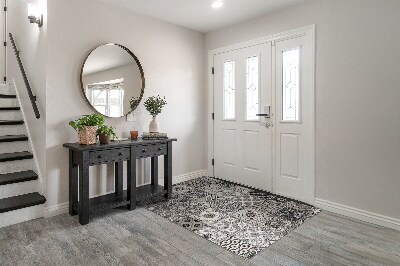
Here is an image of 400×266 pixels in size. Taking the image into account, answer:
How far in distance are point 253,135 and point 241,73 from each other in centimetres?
94

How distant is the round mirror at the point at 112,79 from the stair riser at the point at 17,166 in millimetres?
998

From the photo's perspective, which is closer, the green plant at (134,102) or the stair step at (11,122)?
the stair step at (11,122)

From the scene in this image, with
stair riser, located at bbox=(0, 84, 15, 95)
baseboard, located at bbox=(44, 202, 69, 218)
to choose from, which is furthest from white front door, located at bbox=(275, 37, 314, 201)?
stair riser, located at bbox=(0, 84, 15, 95)

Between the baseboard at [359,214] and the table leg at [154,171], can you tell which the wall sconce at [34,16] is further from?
the baseboard at [359,214]

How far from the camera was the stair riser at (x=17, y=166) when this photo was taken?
120 inches

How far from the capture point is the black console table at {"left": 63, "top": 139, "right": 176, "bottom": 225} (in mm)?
2723

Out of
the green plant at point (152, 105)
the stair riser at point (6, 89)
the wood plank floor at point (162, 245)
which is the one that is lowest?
the wood plank floor at point (162, 245)

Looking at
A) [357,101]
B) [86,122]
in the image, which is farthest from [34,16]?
[357,101]

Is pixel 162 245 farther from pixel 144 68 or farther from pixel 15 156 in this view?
pixel 144 68

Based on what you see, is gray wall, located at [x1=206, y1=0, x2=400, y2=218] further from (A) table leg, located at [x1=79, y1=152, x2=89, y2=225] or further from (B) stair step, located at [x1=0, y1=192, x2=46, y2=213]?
(B) stair step, located at [x1=0, y1=192, x2=46, y2=213]

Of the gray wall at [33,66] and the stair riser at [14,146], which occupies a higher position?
the gray wall at [33,66]

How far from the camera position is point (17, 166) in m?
3.13

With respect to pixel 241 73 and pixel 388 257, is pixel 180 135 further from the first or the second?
pixel 388 257

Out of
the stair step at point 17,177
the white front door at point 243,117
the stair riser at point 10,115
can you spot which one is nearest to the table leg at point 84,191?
the stair step at point 17,177
